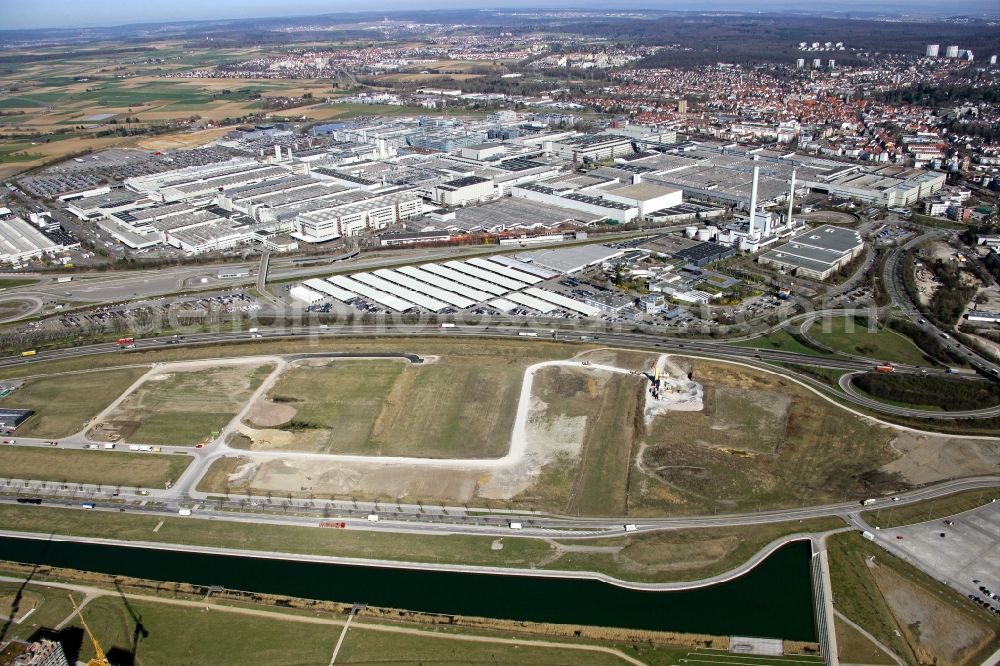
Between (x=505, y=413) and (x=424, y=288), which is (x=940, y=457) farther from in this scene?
(x=424, y=288)

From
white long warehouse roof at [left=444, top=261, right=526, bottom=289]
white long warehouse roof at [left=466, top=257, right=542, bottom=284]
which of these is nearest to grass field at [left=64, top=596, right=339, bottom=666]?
white long warehouse roof at [left=444, top=261, right=526, bottom=289]

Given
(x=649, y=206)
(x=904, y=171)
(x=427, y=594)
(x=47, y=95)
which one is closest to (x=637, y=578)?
(x=427, y=594)

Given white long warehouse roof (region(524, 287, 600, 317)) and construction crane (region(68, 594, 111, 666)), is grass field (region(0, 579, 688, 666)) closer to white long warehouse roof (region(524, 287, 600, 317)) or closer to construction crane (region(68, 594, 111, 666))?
construction crane (region(68, 594, 111, 666))

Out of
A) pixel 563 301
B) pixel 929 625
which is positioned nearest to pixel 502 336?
pixel 563 301

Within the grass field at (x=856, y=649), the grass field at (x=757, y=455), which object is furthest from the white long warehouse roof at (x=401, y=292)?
the grass field at (x=856, y=649)

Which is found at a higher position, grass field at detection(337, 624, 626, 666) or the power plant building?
the power plant building

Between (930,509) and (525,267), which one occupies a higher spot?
(525,267)
